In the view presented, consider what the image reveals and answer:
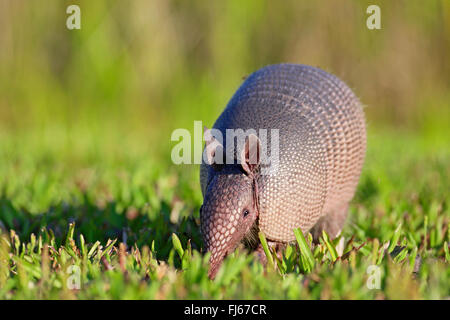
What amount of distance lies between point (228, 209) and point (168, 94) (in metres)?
6.72

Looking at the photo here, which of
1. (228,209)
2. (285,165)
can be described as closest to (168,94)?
(285,165)

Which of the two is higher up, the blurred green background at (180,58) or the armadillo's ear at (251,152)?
the blurred green background at (180,58)

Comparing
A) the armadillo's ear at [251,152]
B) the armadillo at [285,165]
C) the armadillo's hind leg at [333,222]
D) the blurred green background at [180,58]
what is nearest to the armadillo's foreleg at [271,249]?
the armadillo at [285,165]

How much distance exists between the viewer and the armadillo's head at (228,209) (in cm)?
277

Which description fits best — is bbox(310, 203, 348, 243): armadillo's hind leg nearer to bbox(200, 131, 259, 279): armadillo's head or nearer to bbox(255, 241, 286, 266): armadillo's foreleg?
bbox(255, 241, 286, 266): armadillo's foreleg

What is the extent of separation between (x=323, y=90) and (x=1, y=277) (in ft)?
7.84

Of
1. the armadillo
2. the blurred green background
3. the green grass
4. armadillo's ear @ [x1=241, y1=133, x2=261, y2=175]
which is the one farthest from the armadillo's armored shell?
the blurred green background

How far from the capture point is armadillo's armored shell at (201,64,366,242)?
3.11m

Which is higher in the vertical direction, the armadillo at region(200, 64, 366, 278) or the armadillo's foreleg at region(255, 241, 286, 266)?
the armadillo at region(200, 64, 366, 278)

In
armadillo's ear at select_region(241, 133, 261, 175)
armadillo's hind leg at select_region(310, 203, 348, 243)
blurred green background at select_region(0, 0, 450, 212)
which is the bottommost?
armadillo's hind leg at select_region(310, 203, 348, 243)

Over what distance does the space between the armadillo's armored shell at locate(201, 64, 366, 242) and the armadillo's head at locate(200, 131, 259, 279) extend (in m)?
0.10

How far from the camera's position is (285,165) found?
3115 mm

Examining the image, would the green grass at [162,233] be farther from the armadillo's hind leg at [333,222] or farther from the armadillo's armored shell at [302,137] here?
the armadillo's armored shell at [302,137]
